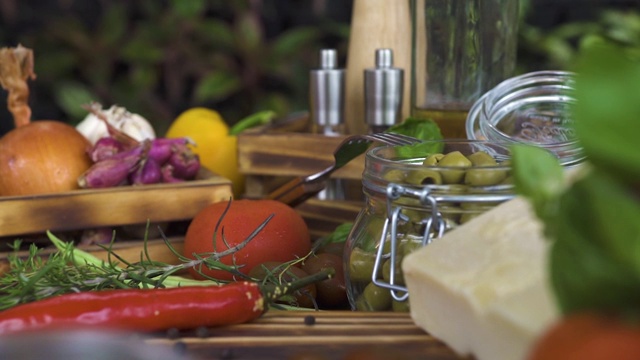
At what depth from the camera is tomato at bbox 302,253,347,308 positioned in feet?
2.99

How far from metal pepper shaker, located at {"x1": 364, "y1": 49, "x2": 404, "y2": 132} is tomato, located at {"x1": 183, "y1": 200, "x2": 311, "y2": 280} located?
0.98ft

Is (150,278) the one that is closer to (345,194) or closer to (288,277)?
(288,277)

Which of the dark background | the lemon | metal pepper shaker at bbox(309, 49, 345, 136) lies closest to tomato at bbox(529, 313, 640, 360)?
metal pepper shaker at bbox(309, 49, 345, 136)

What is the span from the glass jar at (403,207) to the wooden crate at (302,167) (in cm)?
37

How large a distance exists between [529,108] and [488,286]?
2.06ft

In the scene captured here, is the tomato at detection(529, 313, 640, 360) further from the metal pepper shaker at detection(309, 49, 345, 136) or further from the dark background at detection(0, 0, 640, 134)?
the dark background at detection(0, 0, 640, 134)

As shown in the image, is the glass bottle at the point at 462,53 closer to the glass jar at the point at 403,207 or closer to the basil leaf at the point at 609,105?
the glass jar at the point at 403,207

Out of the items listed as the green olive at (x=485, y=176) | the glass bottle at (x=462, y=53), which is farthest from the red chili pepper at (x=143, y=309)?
the glass bottle at (x=462, y=53)

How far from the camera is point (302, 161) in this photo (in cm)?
126

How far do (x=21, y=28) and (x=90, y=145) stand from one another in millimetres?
1317

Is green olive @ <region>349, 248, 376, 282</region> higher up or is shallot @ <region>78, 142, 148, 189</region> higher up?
shallot @ <region>78, 142, 148, 189</region>

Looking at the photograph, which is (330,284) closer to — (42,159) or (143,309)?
(143,309)

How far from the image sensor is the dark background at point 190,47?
2.31 m

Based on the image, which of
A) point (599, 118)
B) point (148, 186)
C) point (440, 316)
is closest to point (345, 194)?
point (148, 186)
